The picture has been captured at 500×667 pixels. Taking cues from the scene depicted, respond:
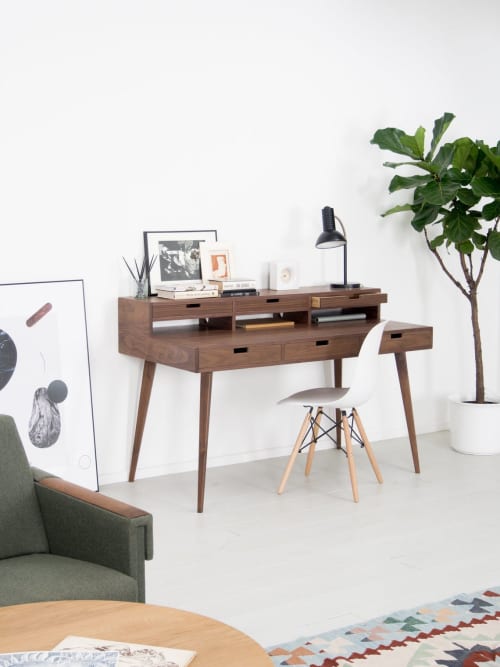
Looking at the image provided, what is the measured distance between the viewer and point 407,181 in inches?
188

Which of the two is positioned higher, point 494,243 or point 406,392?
point 494,243

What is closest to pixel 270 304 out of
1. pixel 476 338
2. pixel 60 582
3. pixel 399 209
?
pixel 399 209

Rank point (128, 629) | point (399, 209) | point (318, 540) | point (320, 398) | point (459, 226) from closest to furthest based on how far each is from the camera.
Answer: point (128, 629) < point (318, 540) < point (320, 398) < point (459, 226) < point (399, 209)

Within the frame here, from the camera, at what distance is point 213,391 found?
472cm

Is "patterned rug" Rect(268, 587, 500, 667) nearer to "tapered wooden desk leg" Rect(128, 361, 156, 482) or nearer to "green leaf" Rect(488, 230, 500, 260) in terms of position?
→ "tapered wooden desk leg" Rect(128, 361, 156, 482)

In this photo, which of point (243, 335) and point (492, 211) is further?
point (492, 211)

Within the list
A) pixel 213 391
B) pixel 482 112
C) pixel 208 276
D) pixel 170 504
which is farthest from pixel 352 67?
pixel 170 504

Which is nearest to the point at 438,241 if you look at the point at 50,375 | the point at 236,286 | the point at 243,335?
the point at 236,286

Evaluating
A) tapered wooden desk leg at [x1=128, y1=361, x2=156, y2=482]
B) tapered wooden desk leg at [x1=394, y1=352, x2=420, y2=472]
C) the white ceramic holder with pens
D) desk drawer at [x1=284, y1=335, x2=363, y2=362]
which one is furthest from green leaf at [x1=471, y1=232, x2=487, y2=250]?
tapered wooden desk leg at [x1=128, y1=361, x2=156, y2=482]

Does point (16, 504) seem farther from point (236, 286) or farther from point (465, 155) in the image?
point (465, 155)

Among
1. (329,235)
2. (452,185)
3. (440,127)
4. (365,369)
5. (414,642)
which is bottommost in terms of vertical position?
(414,642)

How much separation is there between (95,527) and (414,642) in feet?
3.30

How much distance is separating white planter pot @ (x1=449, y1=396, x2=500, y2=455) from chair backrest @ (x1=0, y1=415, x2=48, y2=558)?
2935mm

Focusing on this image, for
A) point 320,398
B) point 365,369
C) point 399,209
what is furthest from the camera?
point 399,209
